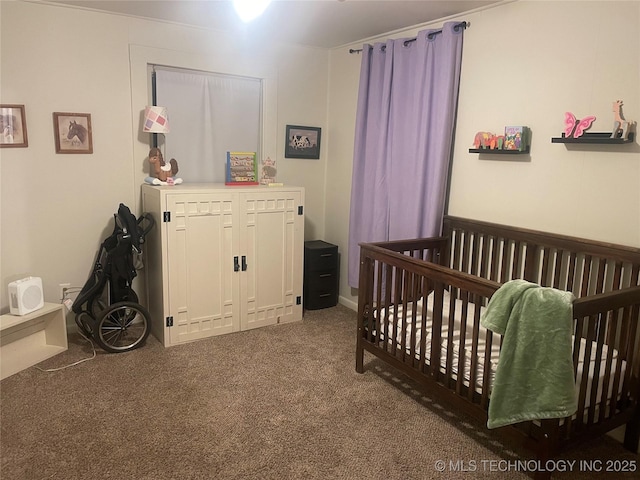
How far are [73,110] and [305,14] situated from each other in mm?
1703

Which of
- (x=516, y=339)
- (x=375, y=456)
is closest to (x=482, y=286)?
(x=516, y=339)

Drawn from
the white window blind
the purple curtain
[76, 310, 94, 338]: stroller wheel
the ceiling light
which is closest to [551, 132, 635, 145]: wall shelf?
the purple curtain

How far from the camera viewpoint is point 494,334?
7.89ft

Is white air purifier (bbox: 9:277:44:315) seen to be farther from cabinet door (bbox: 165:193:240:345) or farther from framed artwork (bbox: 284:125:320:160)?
framed artwork (bbox: 284:125:320:160)

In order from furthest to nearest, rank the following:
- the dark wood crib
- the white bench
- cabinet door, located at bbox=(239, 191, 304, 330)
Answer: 1. cabinet door, located at bbox=(239, 191, 304, 330)
2. the white bench
3. the dark wood crib

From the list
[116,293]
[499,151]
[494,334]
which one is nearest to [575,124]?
[499,151]

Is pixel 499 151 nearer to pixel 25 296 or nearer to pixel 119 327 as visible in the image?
pixel 119 327

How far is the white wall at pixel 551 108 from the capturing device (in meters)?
2.28

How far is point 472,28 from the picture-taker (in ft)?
9.75

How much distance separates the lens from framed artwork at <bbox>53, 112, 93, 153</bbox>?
126 inches

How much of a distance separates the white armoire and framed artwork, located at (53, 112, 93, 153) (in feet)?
1.59

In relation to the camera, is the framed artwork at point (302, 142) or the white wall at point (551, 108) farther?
the framed artwork at point (302, 142)

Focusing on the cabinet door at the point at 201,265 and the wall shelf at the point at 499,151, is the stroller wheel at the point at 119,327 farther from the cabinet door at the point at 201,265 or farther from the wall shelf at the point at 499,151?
the wall shelf at the point at 499,151

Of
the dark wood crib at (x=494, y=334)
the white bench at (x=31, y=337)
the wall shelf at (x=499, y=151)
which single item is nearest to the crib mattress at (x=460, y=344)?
the dark wood crib at (x=494, y=334)
